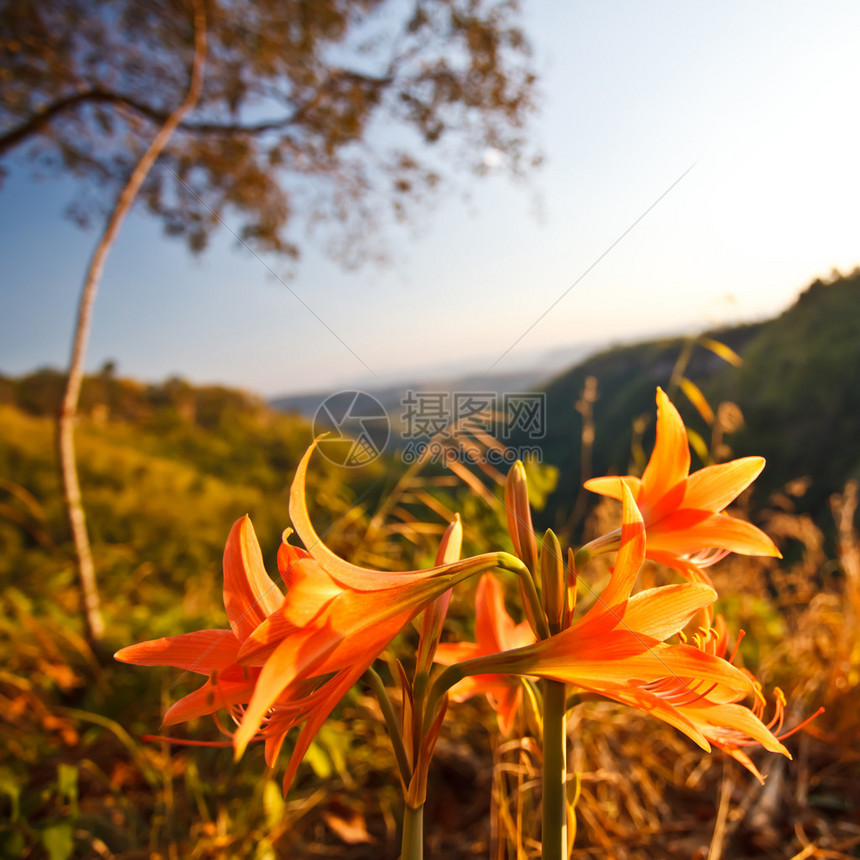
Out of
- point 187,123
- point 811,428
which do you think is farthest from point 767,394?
point 187,123

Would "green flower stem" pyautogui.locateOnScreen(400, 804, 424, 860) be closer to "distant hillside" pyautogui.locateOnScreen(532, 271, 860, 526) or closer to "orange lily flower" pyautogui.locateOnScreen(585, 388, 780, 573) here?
"orange lily flower" pyautogui.locateOnScreen(585, 388, 780, 573)

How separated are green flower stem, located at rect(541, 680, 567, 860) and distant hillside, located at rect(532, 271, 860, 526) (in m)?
0.40

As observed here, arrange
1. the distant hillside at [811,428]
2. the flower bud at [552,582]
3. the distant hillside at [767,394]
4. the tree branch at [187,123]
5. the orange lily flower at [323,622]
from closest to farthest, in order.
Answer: the orange lily flower at [323,622]
the flower bud at [552,582]
the distant hillside at [767,394]
the tree branch at [187,123]
the distant hillside at [811,428]

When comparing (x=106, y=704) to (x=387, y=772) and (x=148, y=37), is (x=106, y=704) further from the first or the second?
(x=148, y=37)

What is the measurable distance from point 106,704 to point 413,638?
3.61 ft

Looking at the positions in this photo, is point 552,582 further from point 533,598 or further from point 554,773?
point 554,773

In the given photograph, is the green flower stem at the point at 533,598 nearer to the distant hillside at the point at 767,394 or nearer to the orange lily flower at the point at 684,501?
the orange lily flower at the point at 684,501

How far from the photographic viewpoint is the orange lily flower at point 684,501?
0.54 meters

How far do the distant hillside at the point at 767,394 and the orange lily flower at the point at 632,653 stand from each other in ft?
1.20

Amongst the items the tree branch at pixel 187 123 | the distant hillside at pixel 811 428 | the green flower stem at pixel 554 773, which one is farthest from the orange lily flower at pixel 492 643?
the distant hillside at pixel 811 428

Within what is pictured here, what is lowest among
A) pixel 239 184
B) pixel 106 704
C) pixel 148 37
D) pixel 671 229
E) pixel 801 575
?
pixel 106 704

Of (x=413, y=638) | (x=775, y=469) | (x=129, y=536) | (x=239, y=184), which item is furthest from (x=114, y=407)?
(x=775, y=469)

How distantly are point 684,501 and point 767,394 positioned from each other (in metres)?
5.62

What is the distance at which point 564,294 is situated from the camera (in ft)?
1.94
